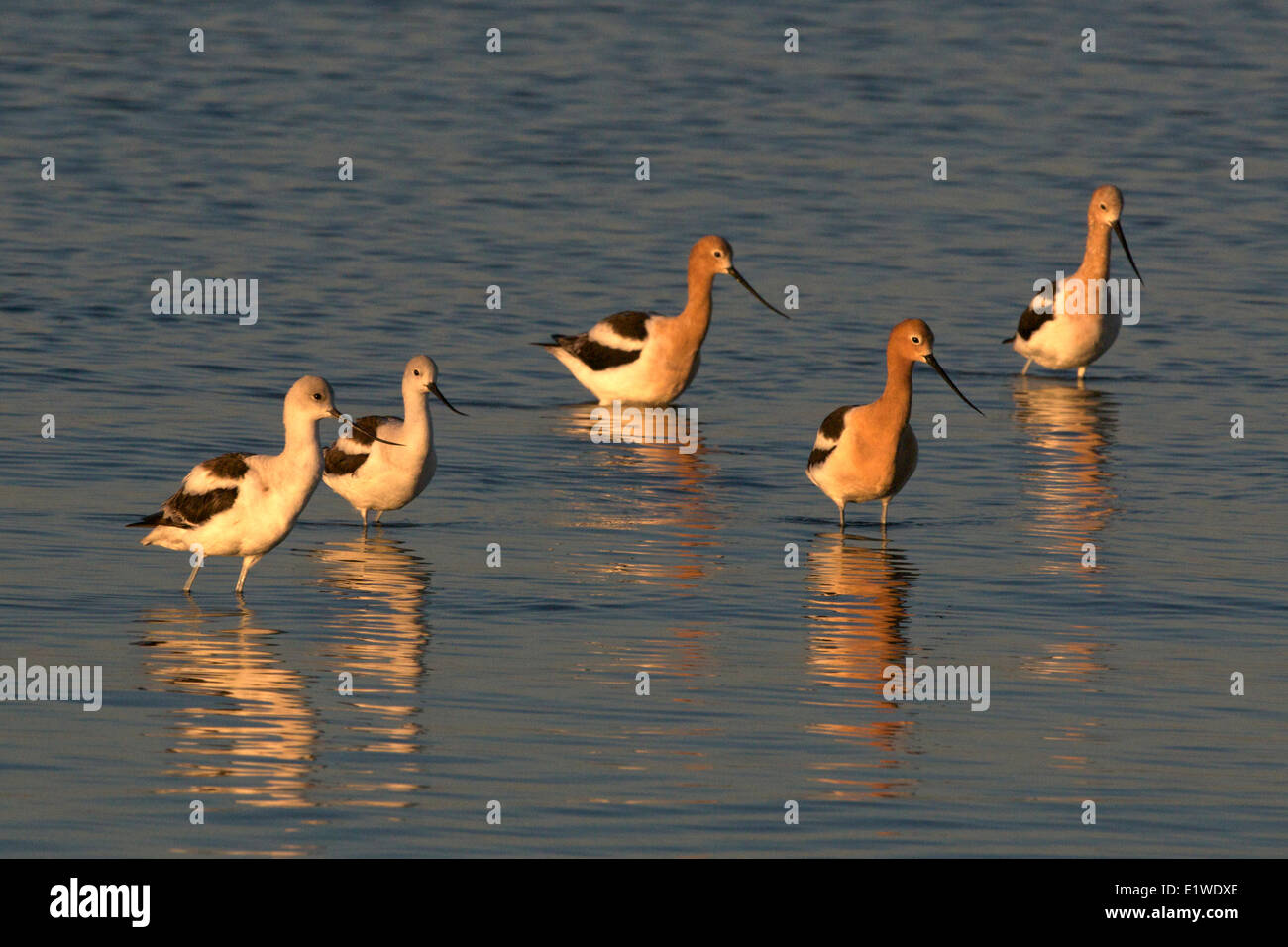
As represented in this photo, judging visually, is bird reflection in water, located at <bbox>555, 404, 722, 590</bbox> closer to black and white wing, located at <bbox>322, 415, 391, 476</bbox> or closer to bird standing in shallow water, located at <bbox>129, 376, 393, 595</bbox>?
black and white wing, located at <bbox>322, 415, 391, 476</bbox>

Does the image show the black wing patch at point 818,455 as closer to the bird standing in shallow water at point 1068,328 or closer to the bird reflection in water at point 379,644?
the bird reflection in water at point 379,644

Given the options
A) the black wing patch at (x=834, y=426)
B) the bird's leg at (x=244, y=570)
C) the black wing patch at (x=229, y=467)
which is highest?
the black wing patch at (x=834, y=426)

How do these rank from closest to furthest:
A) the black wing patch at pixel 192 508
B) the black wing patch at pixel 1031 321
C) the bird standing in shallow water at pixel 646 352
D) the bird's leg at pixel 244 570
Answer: the bird's leg at pixel 244 570
the black wing patch at pixel 192 508
the bird standing in shallow water at pixel 646 352
the black wing patch at pixel 1031 321

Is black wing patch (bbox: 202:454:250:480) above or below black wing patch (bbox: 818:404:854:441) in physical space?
below

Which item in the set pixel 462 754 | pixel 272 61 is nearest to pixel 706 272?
pixel 462 754

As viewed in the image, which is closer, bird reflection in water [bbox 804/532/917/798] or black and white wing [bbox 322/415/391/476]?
bird reflection in water [bbox 804/532/917/798]

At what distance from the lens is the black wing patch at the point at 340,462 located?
16172mm

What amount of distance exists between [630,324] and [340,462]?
6024mm

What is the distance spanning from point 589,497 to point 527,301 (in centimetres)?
883

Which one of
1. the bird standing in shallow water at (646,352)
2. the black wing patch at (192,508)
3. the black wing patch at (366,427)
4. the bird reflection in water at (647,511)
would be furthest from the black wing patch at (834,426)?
the bird standing in shallow water at (646,352)

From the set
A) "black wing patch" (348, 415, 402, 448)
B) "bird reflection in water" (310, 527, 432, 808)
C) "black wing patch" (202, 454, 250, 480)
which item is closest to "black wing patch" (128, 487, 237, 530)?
"black wing patch" (202, 454, 250, 480)

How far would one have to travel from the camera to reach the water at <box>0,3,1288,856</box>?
34.6ft

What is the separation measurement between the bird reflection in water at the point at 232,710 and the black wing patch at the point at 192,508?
0.60 meters

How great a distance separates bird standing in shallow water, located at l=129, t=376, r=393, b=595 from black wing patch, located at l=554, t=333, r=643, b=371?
761 cm
